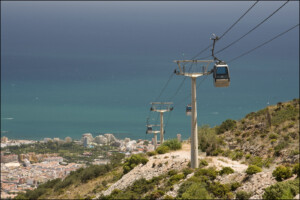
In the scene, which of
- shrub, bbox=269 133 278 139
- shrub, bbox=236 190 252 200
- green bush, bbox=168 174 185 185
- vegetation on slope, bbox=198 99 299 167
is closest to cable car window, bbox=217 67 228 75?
shrub, bbox=236 190 252 200

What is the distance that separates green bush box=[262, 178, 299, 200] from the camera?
575 inches

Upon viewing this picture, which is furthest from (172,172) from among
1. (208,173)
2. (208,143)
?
(208,143)

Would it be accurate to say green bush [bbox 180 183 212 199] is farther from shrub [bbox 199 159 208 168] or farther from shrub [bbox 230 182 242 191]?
shrub [bbox 199 159 208 168]

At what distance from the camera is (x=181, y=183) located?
73.6 ft

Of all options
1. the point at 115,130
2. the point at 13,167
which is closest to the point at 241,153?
the point at 13,167

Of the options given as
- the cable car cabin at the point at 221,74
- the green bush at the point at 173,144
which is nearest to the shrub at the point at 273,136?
the green bush at the point at 173,144

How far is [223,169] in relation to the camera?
2220 centimetres

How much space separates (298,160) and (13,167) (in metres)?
66.9

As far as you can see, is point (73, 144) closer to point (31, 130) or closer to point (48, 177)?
point (48, 177)

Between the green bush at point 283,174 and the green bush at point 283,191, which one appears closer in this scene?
the green bush at point 283,191

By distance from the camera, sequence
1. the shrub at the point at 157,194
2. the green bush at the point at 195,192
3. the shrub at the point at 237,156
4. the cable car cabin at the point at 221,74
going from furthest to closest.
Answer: the shrub at the point at 237,156 → the shrub at the point at 157,194 → the green bush at the point at 195,192 → the cable car cabin at the point at 221,74

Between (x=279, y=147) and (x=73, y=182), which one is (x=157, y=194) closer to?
(x=279, y=147)

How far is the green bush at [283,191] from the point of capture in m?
14.6

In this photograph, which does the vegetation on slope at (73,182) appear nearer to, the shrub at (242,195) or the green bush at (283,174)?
the shrub at (242,195)
